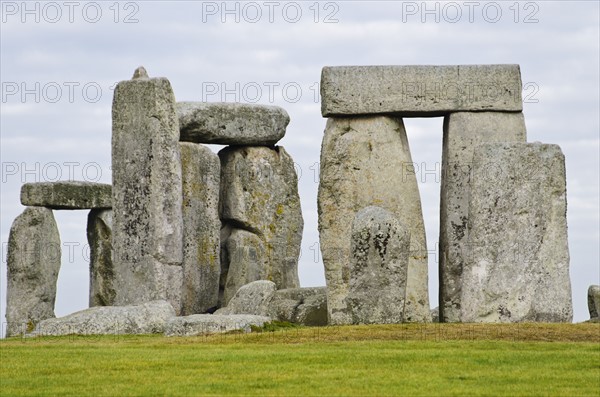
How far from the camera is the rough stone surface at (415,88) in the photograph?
2664 centimetres

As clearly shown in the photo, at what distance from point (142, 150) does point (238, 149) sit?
18.7ft

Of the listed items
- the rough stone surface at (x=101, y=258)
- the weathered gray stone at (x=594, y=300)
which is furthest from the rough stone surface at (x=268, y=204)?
the weathered gray stone at (x=594, y=300)

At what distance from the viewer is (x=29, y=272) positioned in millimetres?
30594

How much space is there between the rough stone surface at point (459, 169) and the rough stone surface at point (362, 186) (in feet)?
1.52

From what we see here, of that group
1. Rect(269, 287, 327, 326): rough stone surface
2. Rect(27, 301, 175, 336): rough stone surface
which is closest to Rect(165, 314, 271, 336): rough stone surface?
Rect(27, 301, 175, 336): rough stone surface

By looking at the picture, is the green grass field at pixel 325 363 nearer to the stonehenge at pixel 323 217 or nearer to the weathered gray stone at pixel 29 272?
the stonehenge at pixel 323 217

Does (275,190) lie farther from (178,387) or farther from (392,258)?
(178,387)

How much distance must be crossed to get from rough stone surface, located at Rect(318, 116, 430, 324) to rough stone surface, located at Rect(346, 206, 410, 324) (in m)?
4.15

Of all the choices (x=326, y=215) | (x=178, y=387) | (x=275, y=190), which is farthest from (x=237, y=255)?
(x=178, y=387)

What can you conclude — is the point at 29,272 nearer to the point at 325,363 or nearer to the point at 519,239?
the point at 519,239

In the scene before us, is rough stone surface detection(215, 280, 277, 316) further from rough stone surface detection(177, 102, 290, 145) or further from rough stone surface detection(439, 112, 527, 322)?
rough stone surface detection(177, 102, 290, 145)

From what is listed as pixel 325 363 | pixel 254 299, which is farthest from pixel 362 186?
pixel 325 363

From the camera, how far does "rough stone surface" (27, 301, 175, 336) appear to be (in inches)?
927

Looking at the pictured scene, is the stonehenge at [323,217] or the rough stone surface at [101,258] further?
the rough stone surface at [101,258]
